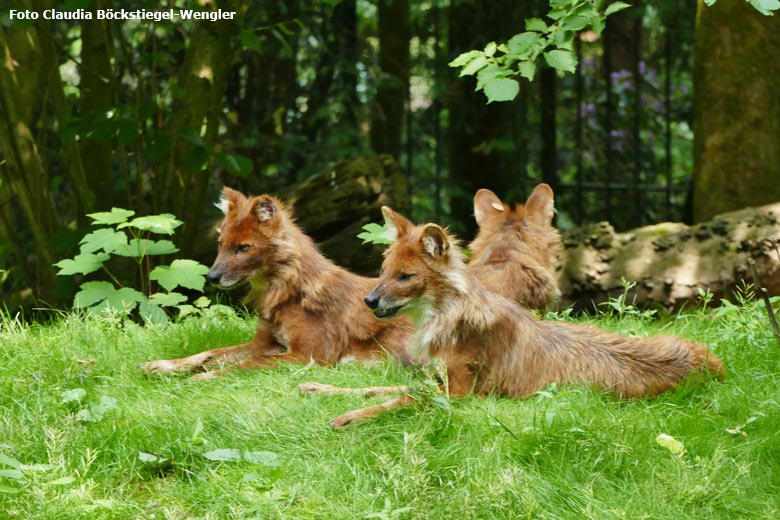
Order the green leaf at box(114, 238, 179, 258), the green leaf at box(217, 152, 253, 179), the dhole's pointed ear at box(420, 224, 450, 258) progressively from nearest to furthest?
the dhole's pointed ear at box(420, 224, 450, 258)
the green leaf at box(114, 238, 179, 258)
the green leaf at box(217, 152, 253, 179)

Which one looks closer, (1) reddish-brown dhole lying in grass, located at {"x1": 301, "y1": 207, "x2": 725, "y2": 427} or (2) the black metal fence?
(1) reddish-brown dhole lying in grass, located at {"x1": 301, "y1": 207, "x2": 725, "y2": 427}

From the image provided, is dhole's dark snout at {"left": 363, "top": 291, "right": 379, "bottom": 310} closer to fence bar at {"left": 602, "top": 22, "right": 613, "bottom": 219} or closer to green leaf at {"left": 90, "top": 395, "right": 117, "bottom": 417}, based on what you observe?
green leaf at {"left": 90, "top": 395, "right": 117, "bottom": 417}

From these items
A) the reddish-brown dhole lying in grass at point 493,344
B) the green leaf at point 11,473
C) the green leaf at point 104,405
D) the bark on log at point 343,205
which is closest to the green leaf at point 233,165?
the bark on log at point 343,205

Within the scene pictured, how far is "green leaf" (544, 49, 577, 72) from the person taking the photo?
15.6 ft

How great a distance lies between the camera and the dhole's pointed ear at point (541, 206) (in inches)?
289

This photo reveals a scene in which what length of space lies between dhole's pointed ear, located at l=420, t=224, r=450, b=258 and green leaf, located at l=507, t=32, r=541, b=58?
1.08m

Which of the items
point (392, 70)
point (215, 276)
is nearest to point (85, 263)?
point (215, 276)

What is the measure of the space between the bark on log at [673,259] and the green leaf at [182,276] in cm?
310

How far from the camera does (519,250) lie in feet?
23.1

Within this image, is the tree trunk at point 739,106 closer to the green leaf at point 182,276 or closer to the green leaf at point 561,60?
the green leaf at point 561,60

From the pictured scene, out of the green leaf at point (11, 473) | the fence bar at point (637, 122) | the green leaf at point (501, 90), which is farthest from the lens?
the fence bar at point (637, 122)

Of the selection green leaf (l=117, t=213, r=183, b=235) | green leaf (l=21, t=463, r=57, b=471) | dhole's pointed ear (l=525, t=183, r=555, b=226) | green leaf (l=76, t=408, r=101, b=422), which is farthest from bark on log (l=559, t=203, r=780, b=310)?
green leaf (l=21, t=463, r=57, b=471)

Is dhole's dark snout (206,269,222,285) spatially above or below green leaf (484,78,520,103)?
below

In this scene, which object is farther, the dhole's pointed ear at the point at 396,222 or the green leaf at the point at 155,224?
the green leaf at the point at 155,224
